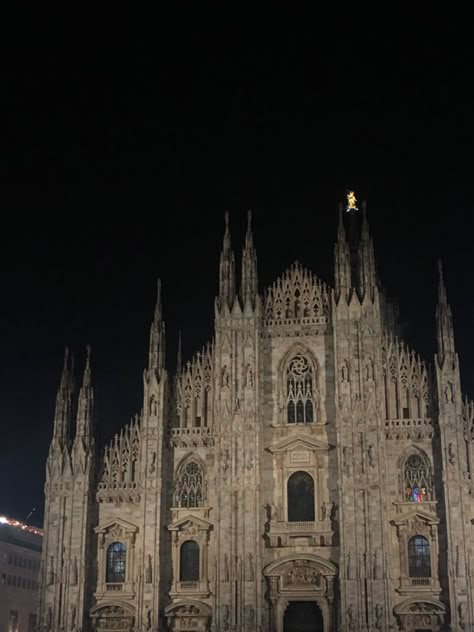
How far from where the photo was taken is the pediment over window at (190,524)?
5184cm

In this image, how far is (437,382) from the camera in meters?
50.8

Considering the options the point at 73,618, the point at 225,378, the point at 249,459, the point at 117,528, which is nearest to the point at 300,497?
the point at 249,459

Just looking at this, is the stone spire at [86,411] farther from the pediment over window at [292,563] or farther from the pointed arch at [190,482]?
the pediment over window at [292,563]

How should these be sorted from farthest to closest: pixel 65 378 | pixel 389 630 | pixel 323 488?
pixel 65 378 → pixel 323 488 → pixel 389 630

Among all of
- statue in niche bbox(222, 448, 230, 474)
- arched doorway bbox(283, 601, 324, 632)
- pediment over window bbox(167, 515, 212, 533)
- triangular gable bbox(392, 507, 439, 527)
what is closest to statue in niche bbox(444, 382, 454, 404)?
triangular gable bbox(392, 507, 439, 527)

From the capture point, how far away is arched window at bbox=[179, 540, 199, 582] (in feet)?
170

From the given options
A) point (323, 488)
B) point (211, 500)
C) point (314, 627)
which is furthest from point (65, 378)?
point (314, 627)

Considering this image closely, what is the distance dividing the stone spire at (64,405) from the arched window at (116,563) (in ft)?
21.7

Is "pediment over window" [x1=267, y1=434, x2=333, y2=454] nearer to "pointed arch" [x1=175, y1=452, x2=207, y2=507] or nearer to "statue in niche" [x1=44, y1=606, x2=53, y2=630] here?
"pointed arch" [x1=175, y1=452, x2=207, y2=507]


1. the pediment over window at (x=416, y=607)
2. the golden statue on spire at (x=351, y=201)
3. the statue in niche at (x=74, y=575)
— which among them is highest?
the golden statue on spire at (x=351, y=201)

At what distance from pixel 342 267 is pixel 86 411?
16.7 metres

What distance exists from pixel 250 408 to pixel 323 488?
5840mm

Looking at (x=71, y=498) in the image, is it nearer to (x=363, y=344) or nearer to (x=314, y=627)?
(x=314, y=627)

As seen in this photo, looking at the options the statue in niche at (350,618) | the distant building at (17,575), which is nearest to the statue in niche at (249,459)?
the statue in niche at (350,618)
